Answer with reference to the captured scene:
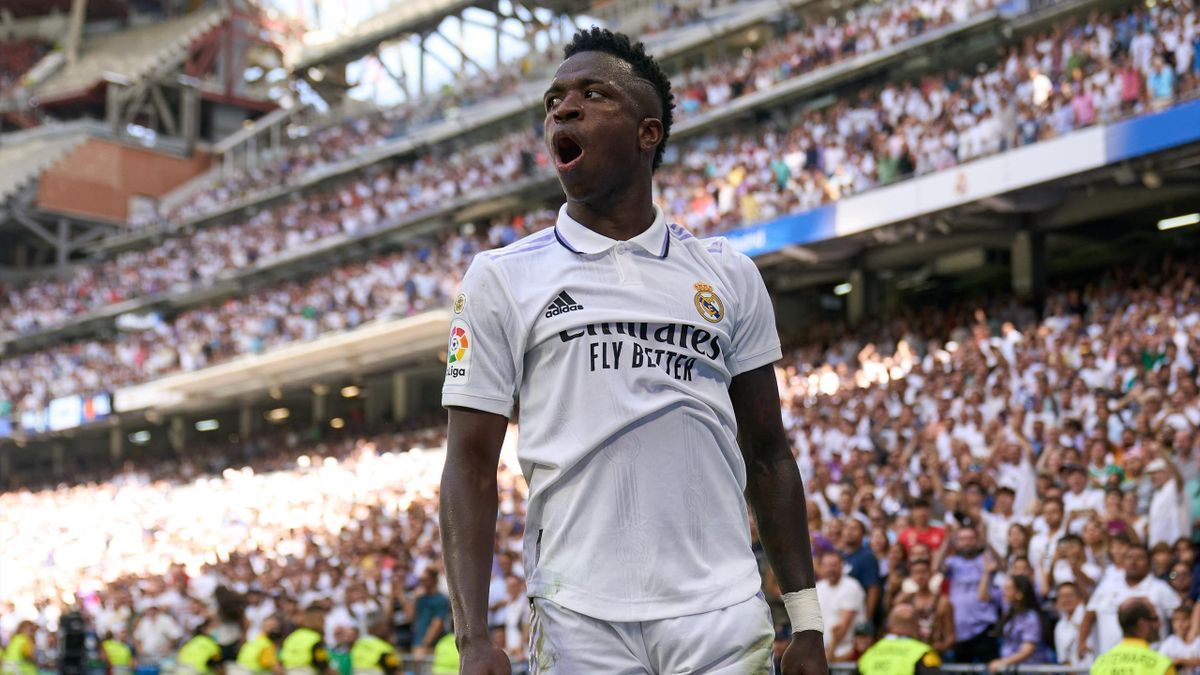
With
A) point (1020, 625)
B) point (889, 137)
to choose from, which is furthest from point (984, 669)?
point (889, 137)

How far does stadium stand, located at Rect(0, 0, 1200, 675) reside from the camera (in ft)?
35.0

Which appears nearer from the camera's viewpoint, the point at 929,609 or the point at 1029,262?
the point at 929,609

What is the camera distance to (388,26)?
43.9m

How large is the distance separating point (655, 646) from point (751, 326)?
0.74m

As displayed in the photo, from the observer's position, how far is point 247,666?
10.7 m

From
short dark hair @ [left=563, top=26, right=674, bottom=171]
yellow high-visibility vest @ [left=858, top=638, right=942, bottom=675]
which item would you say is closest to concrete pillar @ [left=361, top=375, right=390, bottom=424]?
yellow high-visibility vest @ [left=858, top=638, right=942, bottom=675]

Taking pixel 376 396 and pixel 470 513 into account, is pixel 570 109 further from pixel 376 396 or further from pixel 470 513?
pixel 376 396

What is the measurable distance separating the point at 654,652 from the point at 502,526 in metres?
12.5

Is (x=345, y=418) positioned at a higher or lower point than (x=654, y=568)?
higher

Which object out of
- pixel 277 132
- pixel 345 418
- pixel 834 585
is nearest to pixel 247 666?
pixel 834 585

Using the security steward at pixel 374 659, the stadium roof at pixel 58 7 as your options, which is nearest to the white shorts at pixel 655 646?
the security steward at pixel 374 659

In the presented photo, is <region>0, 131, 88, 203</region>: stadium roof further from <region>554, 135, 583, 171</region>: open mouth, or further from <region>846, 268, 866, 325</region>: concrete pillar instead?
<region>554, 135, 583, 171</region>: open mouth

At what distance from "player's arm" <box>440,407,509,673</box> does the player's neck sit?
1.51ft

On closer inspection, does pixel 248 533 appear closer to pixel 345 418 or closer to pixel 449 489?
pixel 345 418
